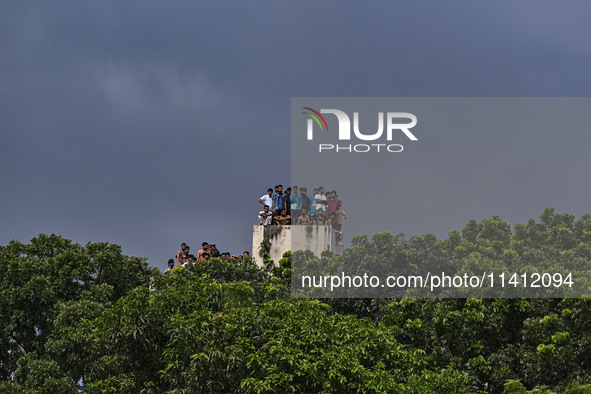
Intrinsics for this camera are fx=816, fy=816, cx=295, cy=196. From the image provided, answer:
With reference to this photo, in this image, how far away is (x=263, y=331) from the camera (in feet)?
47.1

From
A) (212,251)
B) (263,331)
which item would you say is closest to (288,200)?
(212,251)

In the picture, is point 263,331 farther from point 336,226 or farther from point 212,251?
point 212,251

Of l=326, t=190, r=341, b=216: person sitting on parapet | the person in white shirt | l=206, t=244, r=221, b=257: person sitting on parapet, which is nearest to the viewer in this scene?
l=326, t=190, r=341, b=216: person sitting on parapet

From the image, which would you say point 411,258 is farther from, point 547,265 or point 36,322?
point 36,322

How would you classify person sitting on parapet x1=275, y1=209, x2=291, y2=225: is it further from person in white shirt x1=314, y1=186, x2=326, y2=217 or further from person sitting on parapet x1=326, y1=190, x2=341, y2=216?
person sitting on parapet x1=326, y1=190, x2=341, y2=216

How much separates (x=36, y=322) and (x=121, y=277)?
251 cm

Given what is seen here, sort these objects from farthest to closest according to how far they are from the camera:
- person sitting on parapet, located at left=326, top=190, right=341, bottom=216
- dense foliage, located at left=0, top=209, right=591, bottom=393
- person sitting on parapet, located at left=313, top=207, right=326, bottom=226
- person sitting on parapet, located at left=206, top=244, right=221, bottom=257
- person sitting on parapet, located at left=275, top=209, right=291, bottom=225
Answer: person sitting on parapet, located at left=275, top=209, right=291, bottom=225, person sitting on parapet, located at left=206, top=244, right=221, bottom=257, person sitting on parapet, located at left=313, top=207, right=326, bottom=226, person sitting on parapet, located at left=326, top=190, right=341, bottom=216, dense foliage, located at left=0, top=209, right=591, bottom=393

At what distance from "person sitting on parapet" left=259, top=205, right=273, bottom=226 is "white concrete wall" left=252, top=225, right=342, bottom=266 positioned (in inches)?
6.2

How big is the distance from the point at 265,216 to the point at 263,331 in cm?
940

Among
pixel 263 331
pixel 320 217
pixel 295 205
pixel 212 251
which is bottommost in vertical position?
pixel 263 331

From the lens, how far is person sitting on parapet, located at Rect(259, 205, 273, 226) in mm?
23500

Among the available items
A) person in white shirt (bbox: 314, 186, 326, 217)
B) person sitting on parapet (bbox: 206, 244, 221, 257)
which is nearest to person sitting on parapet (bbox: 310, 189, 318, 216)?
person in white shirt (bbox: 314, 186, 326, 217)

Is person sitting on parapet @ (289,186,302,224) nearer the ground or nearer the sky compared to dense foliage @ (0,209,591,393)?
nearer the sky

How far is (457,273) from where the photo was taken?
19359mm
